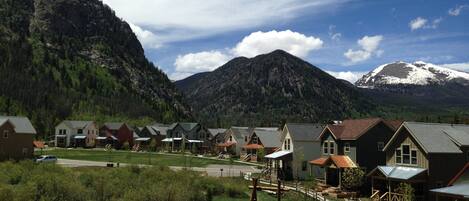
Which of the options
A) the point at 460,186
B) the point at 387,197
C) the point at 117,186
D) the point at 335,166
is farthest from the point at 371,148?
the point at 117,186

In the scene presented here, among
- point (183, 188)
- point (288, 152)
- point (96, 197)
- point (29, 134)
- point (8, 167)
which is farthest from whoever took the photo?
point (29, 134)

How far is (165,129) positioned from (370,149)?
98.9 m

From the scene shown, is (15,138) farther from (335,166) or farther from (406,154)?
(406,154)

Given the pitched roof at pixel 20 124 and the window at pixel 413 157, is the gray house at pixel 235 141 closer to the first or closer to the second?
the pitched roof at pixel 20 124

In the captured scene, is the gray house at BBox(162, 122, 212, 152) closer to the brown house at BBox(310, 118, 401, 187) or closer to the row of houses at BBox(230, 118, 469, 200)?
the row of houses at BBox(230, 118, 469, 200)

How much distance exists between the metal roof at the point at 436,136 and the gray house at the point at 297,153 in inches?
830

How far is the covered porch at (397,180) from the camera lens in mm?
43094

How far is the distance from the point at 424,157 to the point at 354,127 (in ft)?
47.6

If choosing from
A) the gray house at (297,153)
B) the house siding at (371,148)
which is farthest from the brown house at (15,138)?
the house siding at (371,148)

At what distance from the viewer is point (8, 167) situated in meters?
54.5

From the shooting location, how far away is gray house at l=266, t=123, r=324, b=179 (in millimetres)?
65375

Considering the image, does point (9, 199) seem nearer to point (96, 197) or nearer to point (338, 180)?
point (96, 197)

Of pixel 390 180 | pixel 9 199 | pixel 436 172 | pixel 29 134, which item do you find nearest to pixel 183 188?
pixel 9 199

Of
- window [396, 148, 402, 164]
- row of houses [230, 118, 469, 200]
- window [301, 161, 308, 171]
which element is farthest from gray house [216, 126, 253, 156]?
window [396, 148, 402, 164]
